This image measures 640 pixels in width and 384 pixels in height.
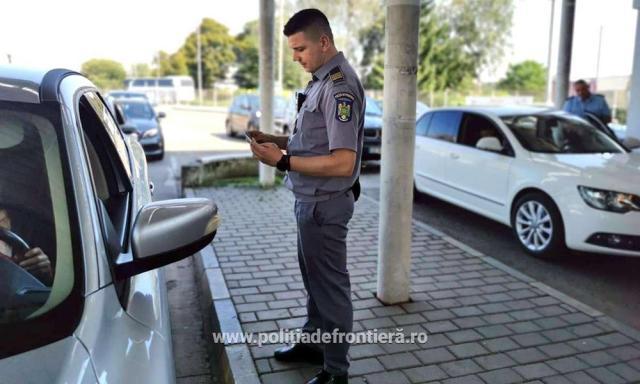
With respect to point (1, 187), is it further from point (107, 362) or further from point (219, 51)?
point (219, 51)

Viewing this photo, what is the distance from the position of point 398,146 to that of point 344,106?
4.79 ft

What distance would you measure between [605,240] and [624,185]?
1.70ft

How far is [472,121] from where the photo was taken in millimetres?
7027

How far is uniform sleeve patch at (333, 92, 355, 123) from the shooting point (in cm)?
253

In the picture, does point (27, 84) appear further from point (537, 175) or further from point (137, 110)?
point (137, 110)

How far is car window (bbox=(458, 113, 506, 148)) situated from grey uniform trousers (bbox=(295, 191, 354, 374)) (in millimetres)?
4230

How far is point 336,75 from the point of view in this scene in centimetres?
260

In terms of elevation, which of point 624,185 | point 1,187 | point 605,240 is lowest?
point 605,240

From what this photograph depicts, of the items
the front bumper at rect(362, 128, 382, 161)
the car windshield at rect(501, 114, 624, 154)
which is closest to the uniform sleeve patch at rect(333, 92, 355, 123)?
the car windshield at rect(501, 114, 624, 154)

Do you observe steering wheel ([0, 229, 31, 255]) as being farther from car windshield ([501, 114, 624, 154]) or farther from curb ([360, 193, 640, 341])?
car windshield ([501, 114, 624, 154])

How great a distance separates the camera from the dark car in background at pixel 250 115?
1720 cm

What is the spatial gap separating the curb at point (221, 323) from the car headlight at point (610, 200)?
3337 millimetres

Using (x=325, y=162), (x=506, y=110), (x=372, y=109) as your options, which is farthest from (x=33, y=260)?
(x=372, y=109)

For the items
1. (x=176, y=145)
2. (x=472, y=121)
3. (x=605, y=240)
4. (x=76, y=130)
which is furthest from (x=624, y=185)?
(x=176, y=145)
